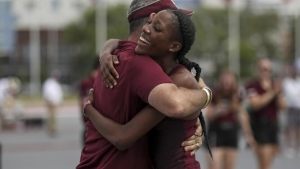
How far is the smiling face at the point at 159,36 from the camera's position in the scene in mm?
3512

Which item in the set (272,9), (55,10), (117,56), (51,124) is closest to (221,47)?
(272,9)

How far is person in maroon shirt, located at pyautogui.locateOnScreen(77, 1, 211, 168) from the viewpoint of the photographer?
11.1 ft

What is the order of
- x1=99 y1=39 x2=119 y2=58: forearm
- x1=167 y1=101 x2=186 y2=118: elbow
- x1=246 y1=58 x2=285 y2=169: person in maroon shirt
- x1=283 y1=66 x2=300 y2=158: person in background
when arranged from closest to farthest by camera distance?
x1=167 y1=101 x2=186 y2=118: elbow, x1=99 y1=39 x2=119 y2=58: forearm, x1=246 y1=58 x2=285 y2=169: person in maroon shirt, x1=283 y1=66 x2=300 y2=158: person in background

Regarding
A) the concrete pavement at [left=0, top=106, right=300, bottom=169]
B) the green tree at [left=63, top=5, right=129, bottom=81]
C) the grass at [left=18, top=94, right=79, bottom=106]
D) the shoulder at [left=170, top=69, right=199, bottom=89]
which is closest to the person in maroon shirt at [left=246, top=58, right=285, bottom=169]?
the concrete pavement at [left=0, top=106, right=300, bottom=169]

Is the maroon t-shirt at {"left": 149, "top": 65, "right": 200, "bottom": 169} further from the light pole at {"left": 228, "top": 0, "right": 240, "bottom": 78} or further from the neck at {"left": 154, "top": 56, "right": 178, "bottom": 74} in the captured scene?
the light pole at {"left": 228, "top": 0, "right": 240, "bottom": 78}

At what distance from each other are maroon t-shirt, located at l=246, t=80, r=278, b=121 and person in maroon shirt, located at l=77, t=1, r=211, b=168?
5.79m

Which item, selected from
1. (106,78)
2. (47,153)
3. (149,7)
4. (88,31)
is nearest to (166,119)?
(106,78)

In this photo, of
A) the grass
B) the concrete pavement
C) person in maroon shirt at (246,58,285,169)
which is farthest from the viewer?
the grass

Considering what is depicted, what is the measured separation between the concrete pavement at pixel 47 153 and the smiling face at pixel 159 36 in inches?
329

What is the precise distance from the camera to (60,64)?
78000 millimetres

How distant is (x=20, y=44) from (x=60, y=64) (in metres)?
4.98

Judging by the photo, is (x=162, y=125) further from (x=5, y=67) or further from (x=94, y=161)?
(x=5, y=67)

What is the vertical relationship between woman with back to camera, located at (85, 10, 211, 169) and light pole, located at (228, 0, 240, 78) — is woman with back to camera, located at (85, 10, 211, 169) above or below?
above

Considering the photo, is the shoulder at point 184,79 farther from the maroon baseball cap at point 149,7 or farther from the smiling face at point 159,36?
the maroon baseball cap at point 149,7
